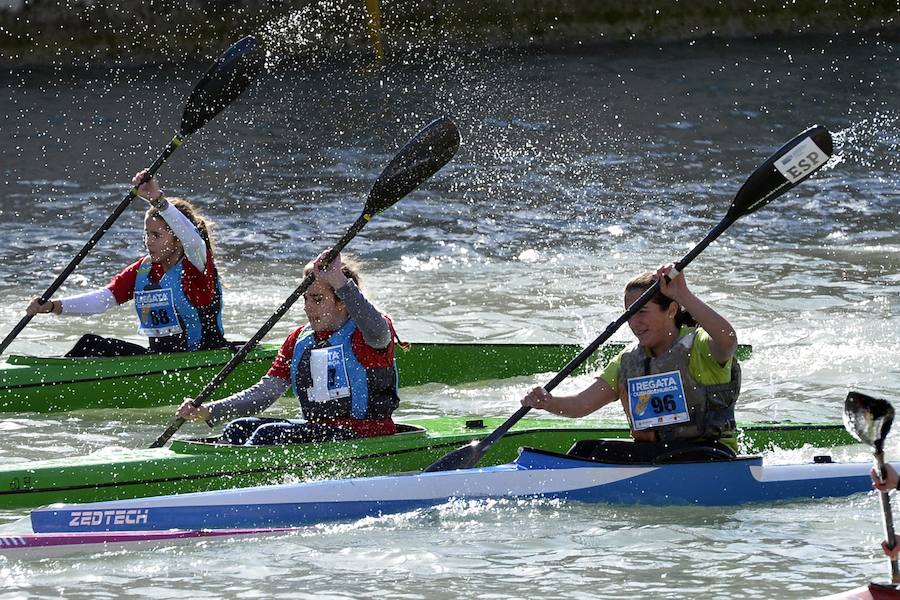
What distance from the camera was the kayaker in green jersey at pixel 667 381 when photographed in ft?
18.4

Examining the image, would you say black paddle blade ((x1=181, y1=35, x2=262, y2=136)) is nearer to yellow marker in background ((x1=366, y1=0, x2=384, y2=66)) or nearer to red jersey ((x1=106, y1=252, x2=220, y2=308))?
Answer: red jersey ((x1=106, y1=252, x2=220, y2=308))

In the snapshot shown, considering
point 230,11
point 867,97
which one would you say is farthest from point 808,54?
point 230,11

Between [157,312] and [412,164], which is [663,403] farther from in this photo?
[157,312]

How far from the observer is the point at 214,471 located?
6.07 metres

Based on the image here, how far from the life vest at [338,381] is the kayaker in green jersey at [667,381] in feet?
2.14

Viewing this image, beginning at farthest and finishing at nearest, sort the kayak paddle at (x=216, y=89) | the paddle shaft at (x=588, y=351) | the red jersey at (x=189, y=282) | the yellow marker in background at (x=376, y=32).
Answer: the yellow marker in background at (x=376, y=32) < the kayak paddle at (x=216, y=89) < the red jersey at (x=189, y=282) < the paddle shaft at (x=588, y=351)

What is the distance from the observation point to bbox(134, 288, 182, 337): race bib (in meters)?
7.80

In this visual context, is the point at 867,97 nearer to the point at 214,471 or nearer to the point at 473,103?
the point at 473,103

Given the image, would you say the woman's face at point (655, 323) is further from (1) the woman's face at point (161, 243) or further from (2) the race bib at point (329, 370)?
(1) the woman's face at point (161, 243)

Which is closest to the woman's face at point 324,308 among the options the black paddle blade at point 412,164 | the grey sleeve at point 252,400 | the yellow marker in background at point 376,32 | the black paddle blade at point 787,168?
the grey sleeve at point 252,400

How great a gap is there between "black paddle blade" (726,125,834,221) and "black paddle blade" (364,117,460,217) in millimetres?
1306

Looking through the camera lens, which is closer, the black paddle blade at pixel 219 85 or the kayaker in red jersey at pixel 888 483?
the kayaker in red jersey at pixel 888 483

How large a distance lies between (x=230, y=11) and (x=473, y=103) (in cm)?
373

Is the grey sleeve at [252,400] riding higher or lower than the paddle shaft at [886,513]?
higher
